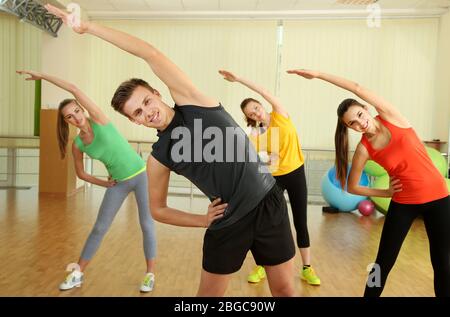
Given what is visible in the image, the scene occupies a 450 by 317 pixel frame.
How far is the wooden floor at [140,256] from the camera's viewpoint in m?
2.82

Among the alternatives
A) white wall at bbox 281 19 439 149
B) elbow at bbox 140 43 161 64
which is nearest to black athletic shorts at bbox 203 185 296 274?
elbow at bbox 140 43 161 64

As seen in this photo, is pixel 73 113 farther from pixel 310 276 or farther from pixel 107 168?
pixel 310 276

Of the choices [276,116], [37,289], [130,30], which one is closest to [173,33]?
[130,30]

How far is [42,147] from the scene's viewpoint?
20.7 feet

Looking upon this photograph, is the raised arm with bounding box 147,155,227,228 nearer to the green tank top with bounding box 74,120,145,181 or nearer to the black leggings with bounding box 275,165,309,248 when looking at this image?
the green tank top with bounding box 74,120,145,181

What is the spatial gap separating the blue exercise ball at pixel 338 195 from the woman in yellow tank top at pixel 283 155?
2.75 meters

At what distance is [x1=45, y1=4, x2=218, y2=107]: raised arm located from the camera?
1439mm

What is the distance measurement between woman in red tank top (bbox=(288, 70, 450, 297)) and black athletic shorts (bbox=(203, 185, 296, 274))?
0.71m

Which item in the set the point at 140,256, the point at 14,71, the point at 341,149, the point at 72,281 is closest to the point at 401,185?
the point at 341,149

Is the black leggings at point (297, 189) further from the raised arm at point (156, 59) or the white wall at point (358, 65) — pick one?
the white wall at point (358, 65)

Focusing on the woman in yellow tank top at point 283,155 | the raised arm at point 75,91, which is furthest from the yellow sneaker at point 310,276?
the raised arm at point 75,91

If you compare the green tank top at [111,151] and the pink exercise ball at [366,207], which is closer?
the green tank top at [111,151]

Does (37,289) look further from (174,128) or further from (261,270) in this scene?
(174,128)
